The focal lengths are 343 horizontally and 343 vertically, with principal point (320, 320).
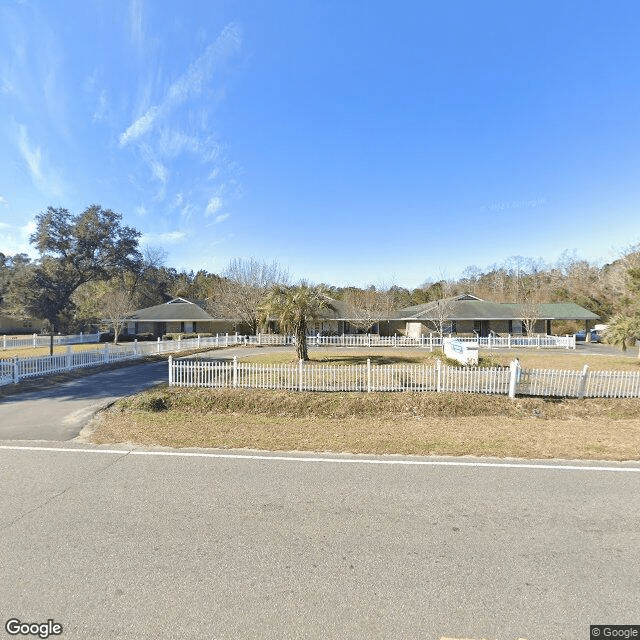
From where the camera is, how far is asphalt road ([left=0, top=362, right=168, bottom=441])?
24.0ft

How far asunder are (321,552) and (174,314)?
4044 centimetres

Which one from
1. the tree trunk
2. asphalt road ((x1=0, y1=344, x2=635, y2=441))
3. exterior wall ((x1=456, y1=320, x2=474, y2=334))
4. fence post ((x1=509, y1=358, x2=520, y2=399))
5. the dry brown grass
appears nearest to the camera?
the dry brown grass

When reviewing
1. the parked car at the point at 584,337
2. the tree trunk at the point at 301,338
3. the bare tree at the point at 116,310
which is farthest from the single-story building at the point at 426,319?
the tree trunk at the point at 301,338

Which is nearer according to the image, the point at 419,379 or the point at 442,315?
the point at 419,379

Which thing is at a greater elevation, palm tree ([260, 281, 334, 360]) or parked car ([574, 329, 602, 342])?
palm tree ([260, 281, 334, 360])

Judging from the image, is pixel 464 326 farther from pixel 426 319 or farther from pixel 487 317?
pixel 426 319

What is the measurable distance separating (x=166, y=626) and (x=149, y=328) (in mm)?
44225

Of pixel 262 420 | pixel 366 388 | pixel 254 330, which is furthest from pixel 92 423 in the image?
pixel 254 330

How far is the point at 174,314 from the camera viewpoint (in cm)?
3988

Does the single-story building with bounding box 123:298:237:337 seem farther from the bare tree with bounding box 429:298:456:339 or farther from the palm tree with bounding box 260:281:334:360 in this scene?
the palm tree with bounding box 260:281:334:360

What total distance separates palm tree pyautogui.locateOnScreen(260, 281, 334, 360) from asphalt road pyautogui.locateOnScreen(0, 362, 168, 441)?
5649mm

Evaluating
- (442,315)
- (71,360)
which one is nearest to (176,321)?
(71,360)

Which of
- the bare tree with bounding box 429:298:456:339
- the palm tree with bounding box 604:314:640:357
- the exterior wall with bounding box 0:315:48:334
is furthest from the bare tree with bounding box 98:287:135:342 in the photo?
the palm tree with bounding box 604:314:640:357

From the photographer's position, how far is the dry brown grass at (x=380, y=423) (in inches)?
252
